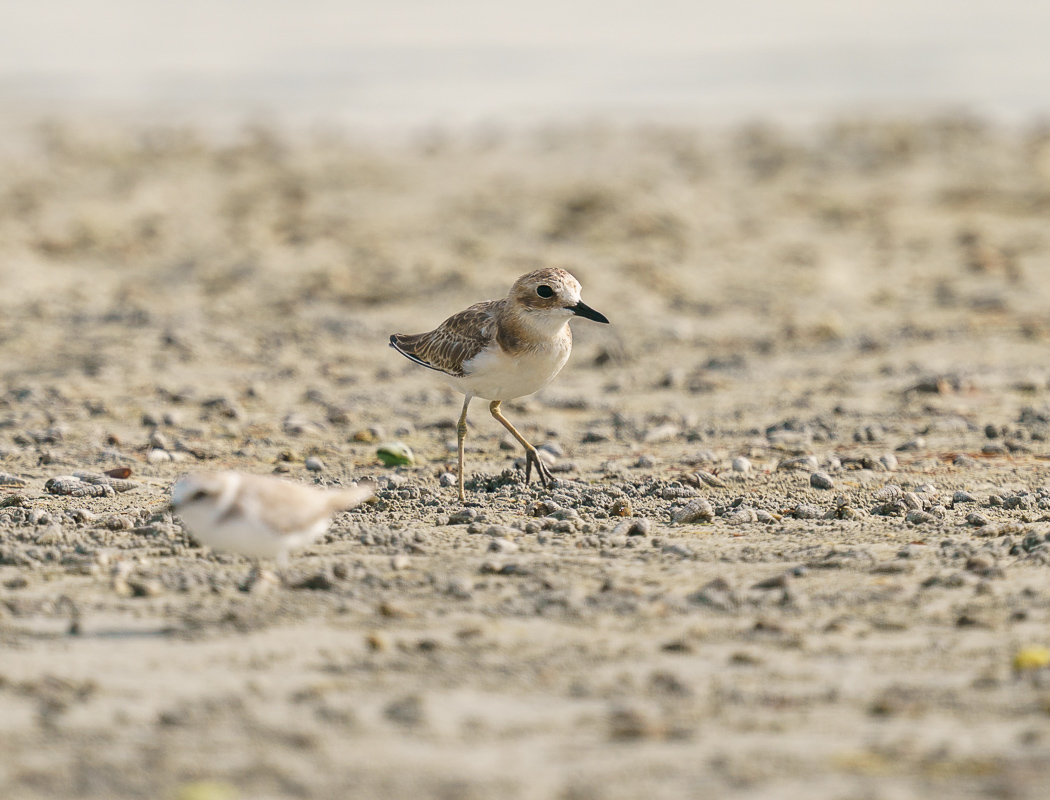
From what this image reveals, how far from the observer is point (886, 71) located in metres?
26.4

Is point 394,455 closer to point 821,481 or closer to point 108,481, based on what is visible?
point 108,481

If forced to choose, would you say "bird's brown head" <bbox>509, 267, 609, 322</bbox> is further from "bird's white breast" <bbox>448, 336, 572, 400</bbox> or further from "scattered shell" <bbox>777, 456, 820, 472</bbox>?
"scattered shell" <bbox>777, 456, 820, 472</bbox>

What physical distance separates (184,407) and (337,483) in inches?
88.8

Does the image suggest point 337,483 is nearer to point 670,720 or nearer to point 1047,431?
point 670,720

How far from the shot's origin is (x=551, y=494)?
6.22m

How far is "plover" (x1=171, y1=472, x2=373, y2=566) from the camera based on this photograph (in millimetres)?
4566

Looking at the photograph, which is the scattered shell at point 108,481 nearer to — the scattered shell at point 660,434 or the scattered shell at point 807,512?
the scattered shell at point 660,434

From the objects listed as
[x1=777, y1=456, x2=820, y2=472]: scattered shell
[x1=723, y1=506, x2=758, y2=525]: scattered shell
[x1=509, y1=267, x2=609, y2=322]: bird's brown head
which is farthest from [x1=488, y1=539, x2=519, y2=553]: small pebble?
[x1=777, y1=456, x2=820, y2=472]: scattered shell

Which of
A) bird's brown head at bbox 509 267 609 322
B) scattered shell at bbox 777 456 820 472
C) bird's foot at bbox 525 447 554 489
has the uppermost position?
bird's brown head at bbox 509 267 609 322

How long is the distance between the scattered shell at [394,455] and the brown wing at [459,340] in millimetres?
514

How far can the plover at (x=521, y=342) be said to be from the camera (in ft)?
21.1

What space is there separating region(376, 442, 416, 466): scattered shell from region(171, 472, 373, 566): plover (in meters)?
2.28

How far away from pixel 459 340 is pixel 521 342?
502 mm

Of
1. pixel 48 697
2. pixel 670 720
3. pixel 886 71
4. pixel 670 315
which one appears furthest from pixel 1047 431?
pixel 886 71
